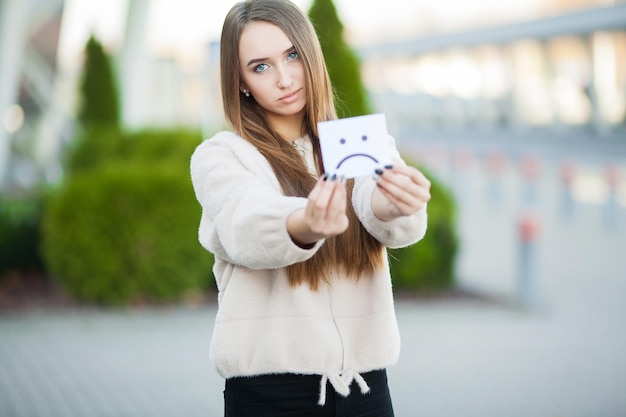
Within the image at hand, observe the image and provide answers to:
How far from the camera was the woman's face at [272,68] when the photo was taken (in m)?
2.32

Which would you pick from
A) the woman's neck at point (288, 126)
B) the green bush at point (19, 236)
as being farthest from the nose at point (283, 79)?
the green bush at point (19, 236)

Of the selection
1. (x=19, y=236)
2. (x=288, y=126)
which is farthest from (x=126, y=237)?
(x=288, y=126)

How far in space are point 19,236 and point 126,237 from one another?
211 cm

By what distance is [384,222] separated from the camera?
2.23 meters

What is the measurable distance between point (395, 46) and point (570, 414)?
29.5 m


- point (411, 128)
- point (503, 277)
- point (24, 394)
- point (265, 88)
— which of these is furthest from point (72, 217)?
point (411, 128)

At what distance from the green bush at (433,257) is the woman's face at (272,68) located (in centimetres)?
655

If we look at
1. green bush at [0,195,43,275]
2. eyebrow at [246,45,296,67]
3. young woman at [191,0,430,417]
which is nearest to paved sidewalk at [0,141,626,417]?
green bush at [0,195,43,275]

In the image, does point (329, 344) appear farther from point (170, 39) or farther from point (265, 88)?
point (170, 39)

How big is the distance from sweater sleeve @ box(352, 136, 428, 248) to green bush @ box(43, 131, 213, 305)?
6.37 m

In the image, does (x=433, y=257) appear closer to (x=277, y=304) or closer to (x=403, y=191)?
(x=277, y=304)

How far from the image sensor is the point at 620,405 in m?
5.77

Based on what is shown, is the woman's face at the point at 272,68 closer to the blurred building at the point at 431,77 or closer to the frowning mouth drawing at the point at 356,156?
the frowning mouth drawing at the point at 356,156

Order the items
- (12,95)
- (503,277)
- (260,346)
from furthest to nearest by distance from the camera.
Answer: (12,95) → (503,277) → (260,346)
